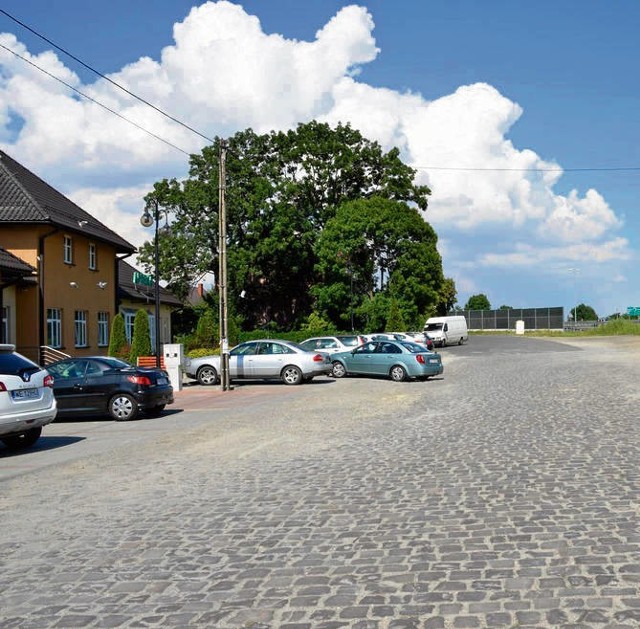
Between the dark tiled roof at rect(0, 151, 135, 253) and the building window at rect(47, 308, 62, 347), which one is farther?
the building window at rect(47, 308, 62, 347)

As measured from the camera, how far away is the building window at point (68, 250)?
3328 cm

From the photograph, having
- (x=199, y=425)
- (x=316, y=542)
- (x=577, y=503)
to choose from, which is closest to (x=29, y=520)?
(x=316, y=542)

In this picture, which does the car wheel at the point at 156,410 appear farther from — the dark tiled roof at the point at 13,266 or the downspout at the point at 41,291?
the downspout at the point at 41,291

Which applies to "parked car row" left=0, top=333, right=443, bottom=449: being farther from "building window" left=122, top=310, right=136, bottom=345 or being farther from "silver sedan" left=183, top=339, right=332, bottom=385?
"building window" left=122, top=310, right=136, bottom=345

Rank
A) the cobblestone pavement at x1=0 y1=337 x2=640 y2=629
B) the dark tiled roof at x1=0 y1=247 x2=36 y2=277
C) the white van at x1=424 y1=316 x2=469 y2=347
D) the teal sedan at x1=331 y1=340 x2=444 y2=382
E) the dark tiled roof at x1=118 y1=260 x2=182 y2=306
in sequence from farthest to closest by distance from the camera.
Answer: the white van at x1=424 y1=316 x2=469 y2=347 < the dark tiled roof at x1=118 y1=260 x2=182 y2=306 < the dark tiled roof at x1=0 y1=247 x2=36 y2=277 < the teal sedan at x1=331 y1=340 x2=444 y2=382 < the cobblestone pavement at x1=0 y1=337 x2=640 y2=629

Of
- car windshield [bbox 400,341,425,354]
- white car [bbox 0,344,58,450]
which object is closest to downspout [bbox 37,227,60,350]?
car windshield [bbox 400,341,425,354]

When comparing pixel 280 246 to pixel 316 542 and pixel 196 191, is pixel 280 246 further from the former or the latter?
pixel 316 542

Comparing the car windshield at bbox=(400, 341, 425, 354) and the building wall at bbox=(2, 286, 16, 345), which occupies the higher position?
the building wall at bbox=(2, 286, 16, 345)

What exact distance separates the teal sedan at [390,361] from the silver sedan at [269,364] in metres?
1.98

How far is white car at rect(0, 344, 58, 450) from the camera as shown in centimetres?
1167

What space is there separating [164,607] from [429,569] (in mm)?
1824

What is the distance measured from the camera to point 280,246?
51719 millimetres

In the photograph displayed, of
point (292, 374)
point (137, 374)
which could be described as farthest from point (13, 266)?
point (137, 374)

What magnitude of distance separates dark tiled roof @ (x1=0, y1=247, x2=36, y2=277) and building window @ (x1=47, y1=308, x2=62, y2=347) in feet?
8.24
